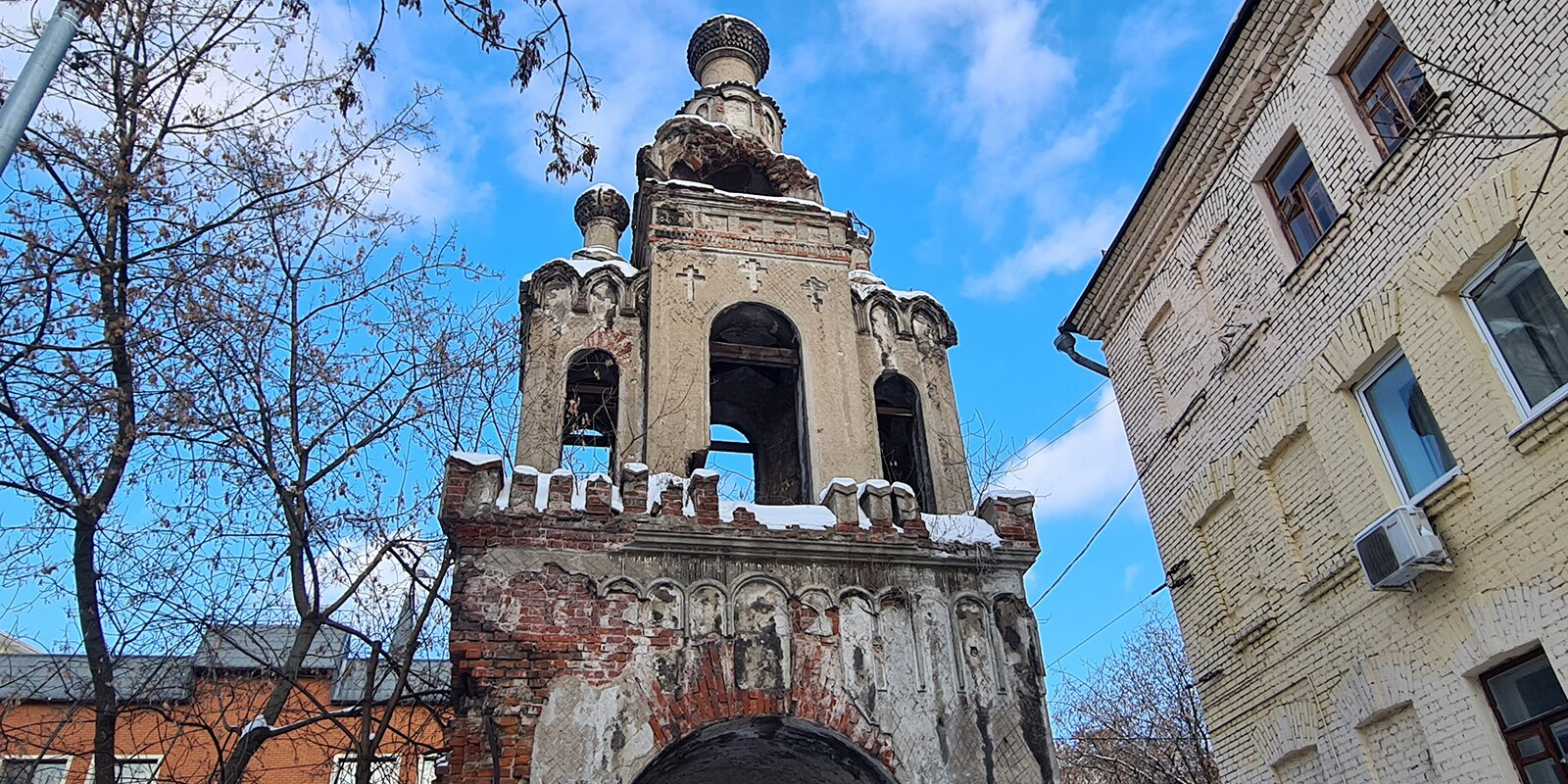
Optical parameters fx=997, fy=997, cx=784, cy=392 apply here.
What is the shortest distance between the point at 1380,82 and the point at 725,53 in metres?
10.7

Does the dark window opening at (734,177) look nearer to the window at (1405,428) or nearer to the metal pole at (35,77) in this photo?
the window at (1405,428)

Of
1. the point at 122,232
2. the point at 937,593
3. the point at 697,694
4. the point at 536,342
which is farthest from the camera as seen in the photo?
the point at 536,342

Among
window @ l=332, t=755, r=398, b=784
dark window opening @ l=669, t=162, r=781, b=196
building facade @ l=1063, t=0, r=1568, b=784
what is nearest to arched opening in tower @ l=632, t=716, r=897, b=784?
window @ l=332, t=755, r=398, b=784

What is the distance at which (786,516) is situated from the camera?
9859 millimetres

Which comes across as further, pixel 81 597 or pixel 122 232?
pixel 122 232

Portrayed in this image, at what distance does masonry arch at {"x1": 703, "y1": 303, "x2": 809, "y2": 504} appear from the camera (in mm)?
12539

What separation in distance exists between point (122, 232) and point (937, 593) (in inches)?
304

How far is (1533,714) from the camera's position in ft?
24.8

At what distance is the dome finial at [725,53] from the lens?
1709 cm

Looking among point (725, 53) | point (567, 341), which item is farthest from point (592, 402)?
point (725, 53)

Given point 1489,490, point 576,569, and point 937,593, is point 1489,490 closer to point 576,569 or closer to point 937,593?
point 937,593

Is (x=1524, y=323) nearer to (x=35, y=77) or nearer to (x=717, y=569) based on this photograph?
(x=717, y=569)

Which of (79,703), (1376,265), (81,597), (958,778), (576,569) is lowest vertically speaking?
(958,778)

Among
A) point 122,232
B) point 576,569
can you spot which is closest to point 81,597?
point 122,232
